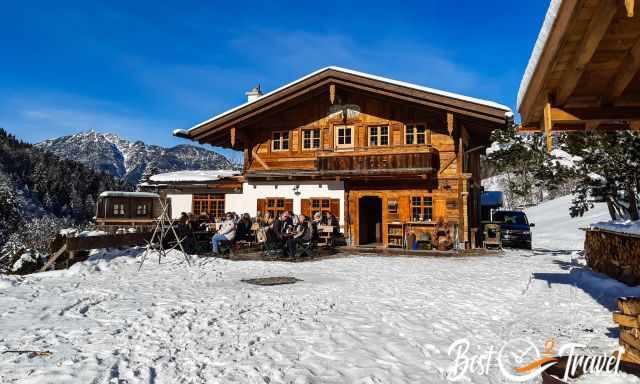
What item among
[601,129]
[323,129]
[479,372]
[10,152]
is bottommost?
[479,372]

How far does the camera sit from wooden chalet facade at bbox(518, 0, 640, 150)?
4.10m

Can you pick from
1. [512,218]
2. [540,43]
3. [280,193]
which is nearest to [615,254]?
[540,43]

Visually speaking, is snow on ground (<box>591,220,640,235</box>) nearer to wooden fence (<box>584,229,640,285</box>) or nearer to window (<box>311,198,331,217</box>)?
wooden fence (<box>584,229,640,285</box>)

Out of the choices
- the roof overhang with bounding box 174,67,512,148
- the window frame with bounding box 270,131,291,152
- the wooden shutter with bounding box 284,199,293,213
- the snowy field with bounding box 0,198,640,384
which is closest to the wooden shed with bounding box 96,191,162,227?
the roof overhang with bounding box 174,67,512,148

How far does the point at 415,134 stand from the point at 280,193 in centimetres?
656

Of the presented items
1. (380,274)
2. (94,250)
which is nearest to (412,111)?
(380,274)

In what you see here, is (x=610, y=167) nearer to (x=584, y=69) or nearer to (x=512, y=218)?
(x=512, y=218)

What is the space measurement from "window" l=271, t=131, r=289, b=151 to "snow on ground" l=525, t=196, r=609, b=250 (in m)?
19.9

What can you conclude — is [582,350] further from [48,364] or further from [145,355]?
[48,364]

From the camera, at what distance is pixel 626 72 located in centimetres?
497

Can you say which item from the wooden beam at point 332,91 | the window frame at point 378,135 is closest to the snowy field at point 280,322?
the window frame at point 378,135

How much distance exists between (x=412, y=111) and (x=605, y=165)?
762 centimetres

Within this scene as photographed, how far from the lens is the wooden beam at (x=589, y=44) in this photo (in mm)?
3957

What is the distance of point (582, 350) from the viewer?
4.97 meters
